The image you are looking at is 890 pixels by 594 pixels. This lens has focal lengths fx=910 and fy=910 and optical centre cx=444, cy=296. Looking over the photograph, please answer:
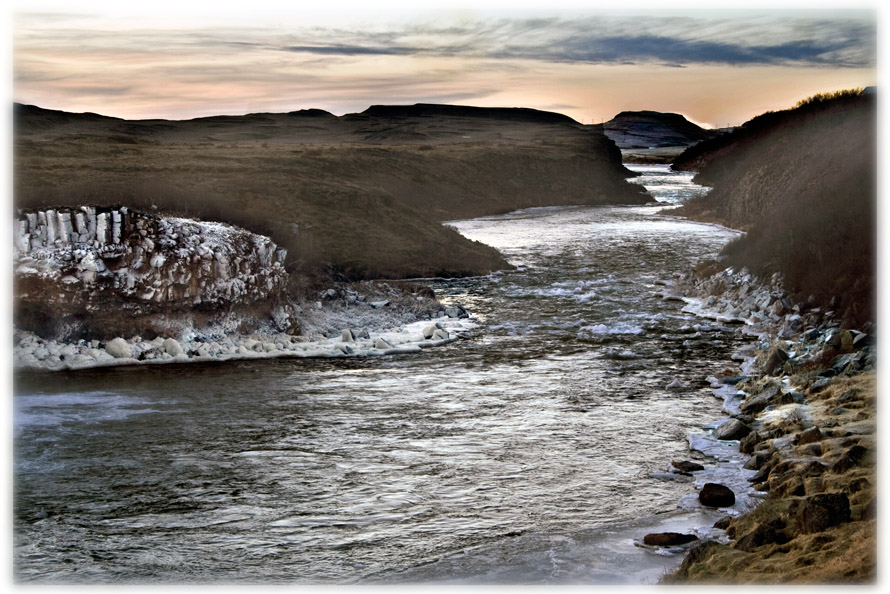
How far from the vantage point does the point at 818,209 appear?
27.1 metres

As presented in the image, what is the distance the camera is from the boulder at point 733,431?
1470cm

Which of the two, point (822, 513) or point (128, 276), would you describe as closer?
point (822, 513)

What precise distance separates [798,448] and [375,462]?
6.09m

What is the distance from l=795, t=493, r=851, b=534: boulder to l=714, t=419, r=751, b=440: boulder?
5.55 meters

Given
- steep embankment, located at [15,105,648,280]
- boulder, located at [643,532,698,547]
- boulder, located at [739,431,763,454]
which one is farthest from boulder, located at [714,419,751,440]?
steep embankment, located at [15,105,648,280]

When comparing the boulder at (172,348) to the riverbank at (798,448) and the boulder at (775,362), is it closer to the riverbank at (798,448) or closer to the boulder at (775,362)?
the riverbank at (798,448)

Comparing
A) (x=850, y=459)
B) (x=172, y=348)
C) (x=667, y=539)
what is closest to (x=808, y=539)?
(x=667, y=539)

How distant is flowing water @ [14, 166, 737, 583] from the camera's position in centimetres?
1002

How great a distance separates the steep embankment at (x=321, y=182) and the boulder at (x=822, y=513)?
39.5 feet

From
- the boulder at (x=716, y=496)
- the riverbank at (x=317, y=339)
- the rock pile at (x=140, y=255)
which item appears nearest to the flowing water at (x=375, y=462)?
the boulder at (x=716, y=496)

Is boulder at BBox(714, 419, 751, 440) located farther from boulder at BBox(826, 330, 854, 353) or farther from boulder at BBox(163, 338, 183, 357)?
boulder at BBox(163, 338, 183, 357)

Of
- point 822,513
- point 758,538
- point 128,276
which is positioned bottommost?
point 758,538

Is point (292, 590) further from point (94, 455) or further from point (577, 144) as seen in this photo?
point (577, 144)

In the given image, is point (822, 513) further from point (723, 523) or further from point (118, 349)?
point (118, 349)
